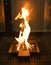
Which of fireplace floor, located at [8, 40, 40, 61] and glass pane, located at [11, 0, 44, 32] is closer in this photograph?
fireplace floor, located at [8, 40, 40, 61]

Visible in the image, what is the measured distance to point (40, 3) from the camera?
5.08ft

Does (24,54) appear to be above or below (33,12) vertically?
below

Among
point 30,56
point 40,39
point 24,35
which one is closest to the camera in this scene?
point 30,56

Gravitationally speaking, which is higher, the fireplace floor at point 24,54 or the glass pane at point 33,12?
the glass pane at point 33,12

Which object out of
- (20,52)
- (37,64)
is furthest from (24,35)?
(37,64)

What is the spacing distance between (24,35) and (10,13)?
0.42 m

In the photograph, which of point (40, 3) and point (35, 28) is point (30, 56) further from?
point (40, 3)

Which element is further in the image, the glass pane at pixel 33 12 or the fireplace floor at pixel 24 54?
the glass pane at pixel 33 12

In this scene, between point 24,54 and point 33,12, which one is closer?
point 24,54

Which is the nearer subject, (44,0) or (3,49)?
(3,49)

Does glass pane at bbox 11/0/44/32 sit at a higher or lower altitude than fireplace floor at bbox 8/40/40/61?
higher

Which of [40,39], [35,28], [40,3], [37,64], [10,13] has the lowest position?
[37,64]

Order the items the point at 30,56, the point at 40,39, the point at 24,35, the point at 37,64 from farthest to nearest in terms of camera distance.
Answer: the point at 40,39 → the point at 24,35 → the point at 30,56 → the point at 37,64

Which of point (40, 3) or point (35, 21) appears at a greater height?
point (40, 3)
